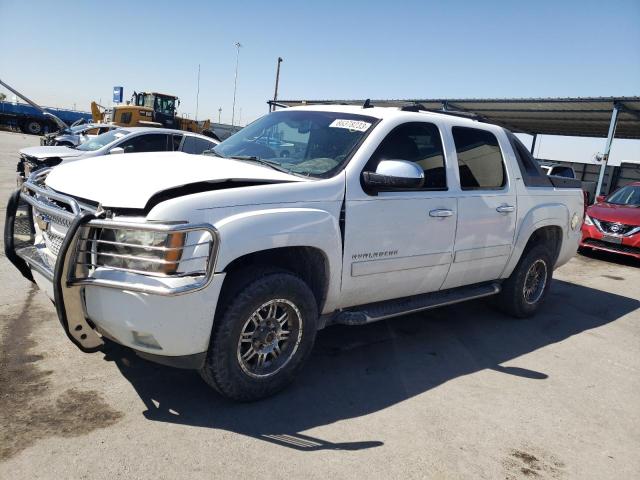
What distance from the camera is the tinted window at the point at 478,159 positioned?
4328 millimetres

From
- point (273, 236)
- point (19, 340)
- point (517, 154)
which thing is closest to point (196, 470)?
point (273, 236)

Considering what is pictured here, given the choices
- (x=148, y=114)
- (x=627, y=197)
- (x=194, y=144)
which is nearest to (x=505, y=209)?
(x=194, y=144)

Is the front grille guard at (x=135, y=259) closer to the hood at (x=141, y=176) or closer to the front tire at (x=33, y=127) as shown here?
the hood at (x=141, y=176)

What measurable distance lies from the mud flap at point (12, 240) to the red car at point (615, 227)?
993cm

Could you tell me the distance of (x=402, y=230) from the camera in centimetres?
371

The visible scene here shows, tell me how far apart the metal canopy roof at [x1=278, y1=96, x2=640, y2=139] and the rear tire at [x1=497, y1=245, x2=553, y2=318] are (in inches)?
372

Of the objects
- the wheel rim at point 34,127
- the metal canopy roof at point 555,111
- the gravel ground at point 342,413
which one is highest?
the metal canopy roof at point 555,111

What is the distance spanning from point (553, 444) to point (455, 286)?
169 centimetres

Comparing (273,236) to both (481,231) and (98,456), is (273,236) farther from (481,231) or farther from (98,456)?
(481,231)

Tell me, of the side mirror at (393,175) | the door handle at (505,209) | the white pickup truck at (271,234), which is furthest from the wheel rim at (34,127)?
the side mirror at (393,175)

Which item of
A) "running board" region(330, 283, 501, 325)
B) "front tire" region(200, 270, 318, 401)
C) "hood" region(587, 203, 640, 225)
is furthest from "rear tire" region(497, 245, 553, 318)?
"hood" region(587, 203, 640, 225)

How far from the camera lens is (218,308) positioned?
2.89 metres

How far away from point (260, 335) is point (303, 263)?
1.89ft

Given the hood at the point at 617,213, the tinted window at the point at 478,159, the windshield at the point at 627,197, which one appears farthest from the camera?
the windshield at the point at 627,197
